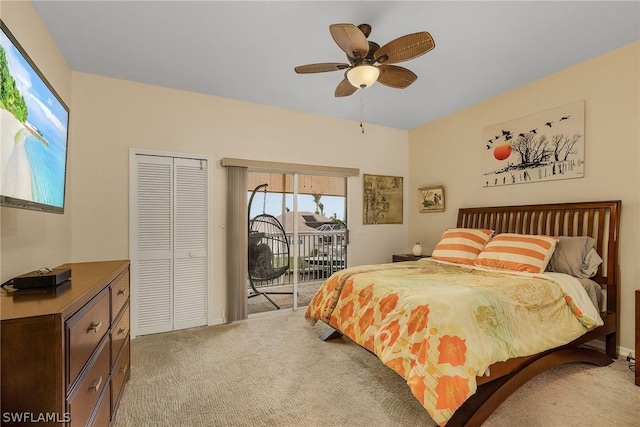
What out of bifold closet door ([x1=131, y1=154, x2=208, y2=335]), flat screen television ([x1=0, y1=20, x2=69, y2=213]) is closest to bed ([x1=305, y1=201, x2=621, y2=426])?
bifold closet door ([x1=131, y1=154, x2=208, y2=335])

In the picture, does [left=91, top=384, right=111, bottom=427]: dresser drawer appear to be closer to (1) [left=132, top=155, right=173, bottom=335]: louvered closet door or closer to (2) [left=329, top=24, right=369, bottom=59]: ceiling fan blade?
(1) [left=132, top=155, right=173, bottom=335]: louvered closet door

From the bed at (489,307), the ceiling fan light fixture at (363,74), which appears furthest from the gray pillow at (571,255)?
the ceiling fan light fixture at (363,74)

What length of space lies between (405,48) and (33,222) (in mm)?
2709

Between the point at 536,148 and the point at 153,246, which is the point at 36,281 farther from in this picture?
the point at 536,148

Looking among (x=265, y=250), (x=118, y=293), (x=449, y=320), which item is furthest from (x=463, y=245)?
(x=118, y=293)

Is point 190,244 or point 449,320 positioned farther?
point 190,244

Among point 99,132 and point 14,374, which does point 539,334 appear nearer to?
point 14,374

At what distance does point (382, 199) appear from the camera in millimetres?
4609

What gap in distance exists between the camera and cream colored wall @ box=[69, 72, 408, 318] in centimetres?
288

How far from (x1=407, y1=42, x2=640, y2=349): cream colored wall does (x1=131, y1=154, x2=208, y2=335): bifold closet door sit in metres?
3.42

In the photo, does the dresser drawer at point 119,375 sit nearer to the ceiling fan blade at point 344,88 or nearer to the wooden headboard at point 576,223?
the ceiling fan blade at point 344,88

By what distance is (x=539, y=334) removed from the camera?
6.55ft

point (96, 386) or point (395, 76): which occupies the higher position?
point (395, 76)

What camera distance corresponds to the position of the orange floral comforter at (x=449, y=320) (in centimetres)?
159
